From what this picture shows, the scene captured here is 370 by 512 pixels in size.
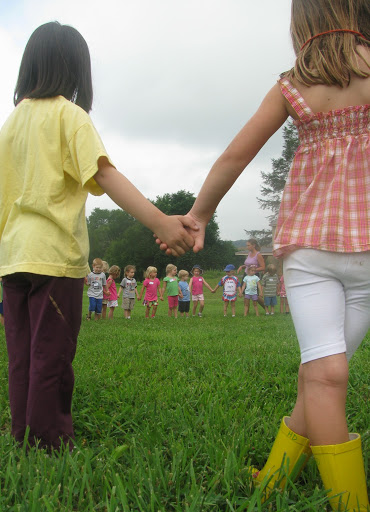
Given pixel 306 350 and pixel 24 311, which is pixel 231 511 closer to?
pixel 306 350

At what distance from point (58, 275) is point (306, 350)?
1.09 m

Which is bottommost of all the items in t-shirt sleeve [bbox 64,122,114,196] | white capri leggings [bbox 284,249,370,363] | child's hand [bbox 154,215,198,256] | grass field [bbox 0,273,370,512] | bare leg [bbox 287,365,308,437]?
grass field [bbox 0,273,370,512]

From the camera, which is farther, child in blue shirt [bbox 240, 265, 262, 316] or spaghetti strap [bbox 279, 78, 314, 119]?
child in blue shirt [bbox 240, 265, 262, 316]

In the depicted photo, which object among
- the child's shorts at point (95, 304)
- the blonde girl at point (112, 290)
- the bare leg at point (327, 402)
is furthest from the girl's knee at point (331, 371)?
the blonde girl at point (112, 290)

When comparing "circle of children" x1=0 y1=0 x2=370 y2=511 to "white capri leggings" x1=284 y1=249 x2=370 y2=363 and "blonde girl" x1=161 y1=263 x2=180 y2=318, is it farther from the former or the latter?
"blonde girl" x1=161 y1=263 x2=180 y2=318

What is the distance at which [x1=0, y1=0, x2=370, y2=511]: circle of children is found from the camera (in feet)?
5.53

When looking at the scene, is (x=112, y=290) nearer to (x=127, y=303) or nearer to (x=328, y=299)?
(x=127, y=303)

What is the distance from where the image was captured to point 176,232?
7.41 ft

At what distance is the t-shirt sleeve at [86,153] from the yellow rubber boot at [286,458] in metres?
1.27

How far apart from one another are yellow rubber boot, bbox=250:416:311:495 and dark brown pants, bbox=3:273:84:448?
909 mm

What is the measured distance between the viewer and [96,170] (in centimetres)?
211

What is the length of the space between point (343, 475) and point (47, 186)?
161 centimetres

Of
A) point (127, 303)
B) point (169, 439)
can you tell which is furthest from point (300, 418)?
point (127, 303)

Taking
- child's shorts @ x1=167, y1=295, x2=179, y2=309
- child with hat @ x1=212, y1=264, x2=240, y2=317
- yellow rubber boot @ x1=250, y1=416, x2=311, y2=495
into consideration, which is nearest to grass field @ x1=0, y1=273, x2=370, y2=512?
yellow rubber boot @ x1=250, y1=416, x2=311, y2=495
